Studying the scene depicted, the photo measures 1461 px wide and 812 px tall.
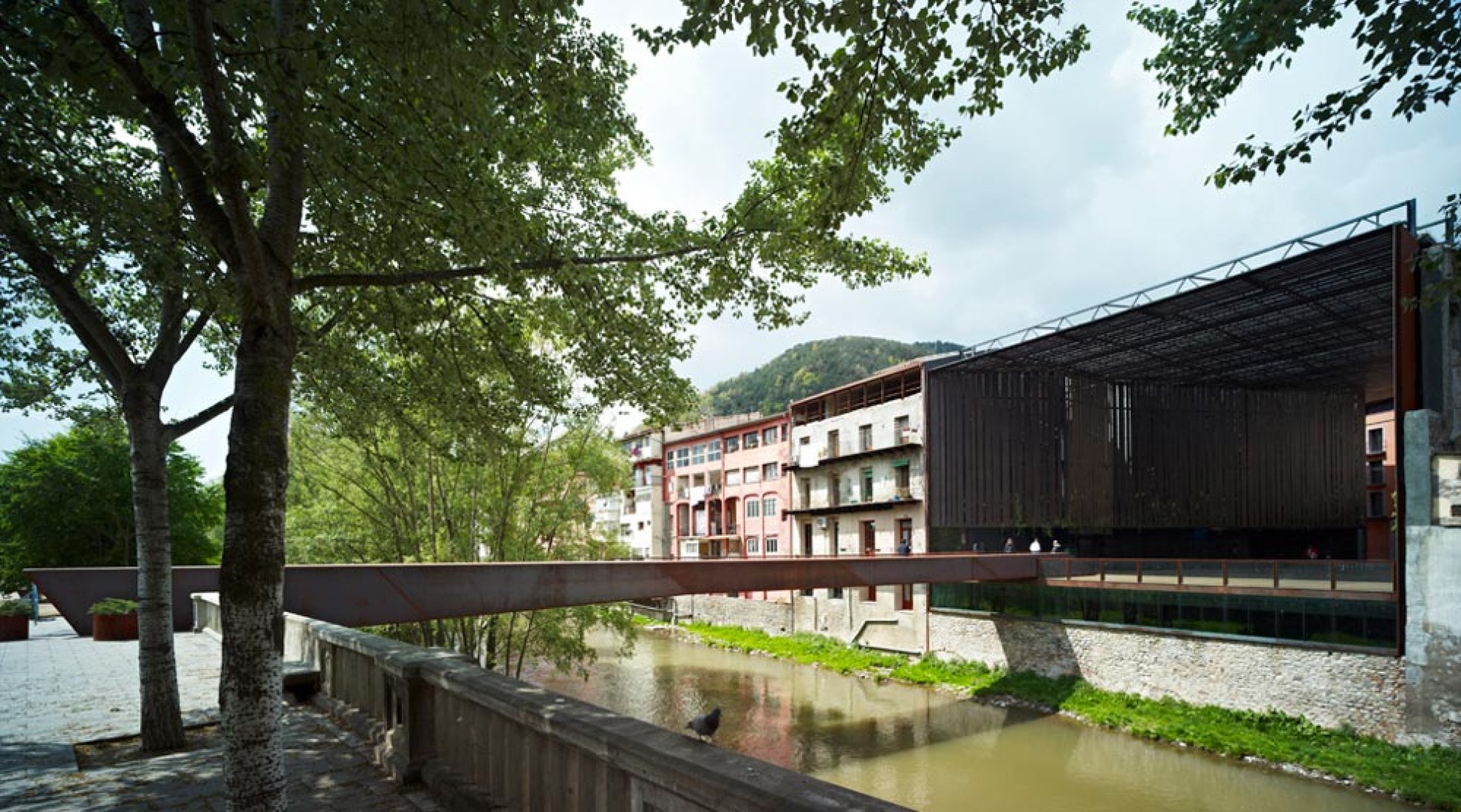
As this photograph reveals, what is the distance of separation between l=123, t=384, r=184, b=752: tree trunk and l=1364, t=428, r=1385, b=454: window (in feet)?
199

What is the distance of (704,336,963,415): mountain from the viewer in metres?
96.3

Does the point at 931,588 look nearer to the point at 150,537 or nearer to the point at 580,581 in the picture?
the point at 580,581

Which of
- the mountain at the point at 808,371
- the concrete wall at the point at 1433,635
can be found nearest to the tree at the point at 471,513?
the concrete wall at the point at 1433,635

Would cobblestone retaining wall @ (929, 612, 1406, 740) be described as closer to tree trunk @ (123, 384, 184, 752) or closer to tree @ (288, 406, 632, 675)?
tree @ (288, 406, 632, 675)

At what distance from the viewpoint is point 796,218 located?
29.2 feet

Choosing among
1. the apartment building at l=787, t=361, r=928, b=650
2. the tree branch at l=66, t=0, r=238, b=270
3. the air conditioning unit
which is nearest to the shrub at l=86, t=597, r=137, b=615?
the tree branch at l=66, t=0, r=238, b=270

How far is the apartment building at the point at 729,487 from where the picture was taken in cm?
4719

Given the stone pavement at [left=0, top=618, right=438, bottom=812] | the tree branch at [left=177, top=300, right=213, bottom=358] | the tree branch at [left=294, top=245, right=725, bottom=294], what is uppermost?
the tree branch at [left=294, top=245, right=725, bottom=294]

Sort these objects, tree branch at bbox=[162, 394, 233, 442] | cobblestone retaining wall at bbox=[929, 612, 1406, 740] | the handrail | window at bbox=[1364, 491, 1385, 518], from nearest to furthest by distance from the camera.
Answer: tree branch at bbox=[162, 394, 233, 442], cobblestone retaining wall at bbox=[929, 612, 1406, 740], the handrail, window at bbox=[1364, 491, 1385, 518]

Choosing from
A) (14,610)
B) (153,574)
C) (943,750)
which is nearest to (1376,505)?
(943,750)

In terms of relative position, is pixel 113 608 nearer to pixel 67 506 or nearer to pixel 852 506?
pixel 67 506

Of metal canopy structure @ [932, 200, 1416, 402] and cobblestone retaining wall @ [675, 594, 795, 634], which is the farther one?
cobblestone retaining wall @ [675, 594, 795, 634]

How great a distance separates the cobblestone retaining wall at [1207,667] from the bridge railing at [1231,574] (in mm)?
1518

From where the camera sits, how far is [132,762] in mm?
6988
